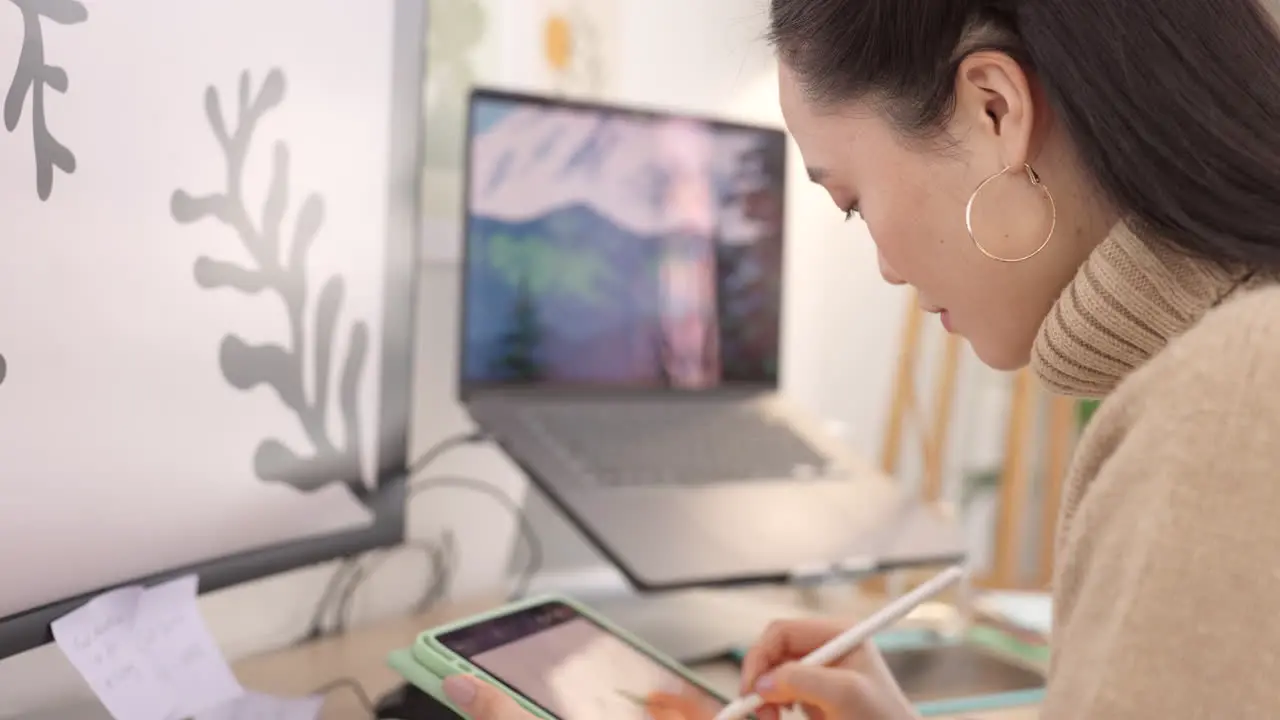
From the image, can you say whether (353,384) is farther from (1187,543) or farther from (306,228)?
(1187,543)

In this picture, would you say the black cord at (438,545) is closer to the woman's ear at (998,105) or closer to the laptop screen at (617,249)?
the laptop screen at (617,249)

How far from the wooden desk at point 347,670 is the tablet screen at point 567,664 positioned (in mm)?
115

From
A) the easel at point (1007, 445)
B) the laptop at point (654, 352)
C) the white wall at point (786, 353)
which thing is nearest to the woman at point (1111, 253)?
the white wall at point (786, 353)

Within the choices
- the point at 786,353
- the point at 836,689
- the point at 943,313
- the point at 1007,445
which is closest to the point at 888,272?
the point at 943,313

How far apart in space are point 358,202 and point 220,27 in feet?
0.50

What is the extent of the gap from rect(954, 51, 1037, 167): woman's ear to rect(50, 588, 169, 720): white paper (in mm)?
533

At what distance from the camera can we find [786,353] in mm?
1352

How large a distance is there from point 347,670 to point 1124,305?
593 millimetres

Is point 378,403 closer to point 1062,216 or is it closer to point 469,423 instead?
point 469,423

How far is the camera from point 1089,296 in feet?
1.63

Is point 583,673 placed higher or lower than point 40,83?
lower

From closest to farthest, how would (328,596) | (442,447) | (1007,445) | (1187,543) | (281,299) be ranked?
1. (1187,543)
2. (281,299)
3. (328,596)
4. (442,447)
5. (1007,445)

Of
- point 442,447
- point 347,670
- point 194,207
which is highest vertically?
point 194,207

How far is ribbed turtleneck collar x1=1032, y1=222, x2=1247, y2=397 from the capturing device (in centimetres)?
47
